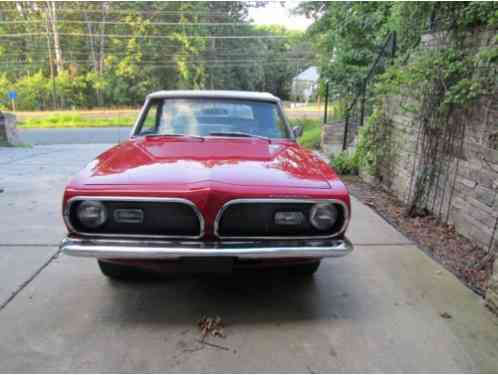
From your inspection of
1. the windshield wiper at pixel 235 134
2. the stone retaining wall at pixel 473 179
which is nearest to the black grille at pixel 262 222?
the windshield wiper at pixel 235 134

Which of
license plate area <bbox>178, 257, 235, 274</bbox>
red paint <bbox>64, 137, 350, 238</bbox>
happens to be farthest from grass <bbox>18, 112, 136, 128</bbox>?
license plate area <bbox>178, 257, 235, 274</bbox>

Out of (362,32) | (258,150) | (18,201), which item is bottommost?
(18,201)

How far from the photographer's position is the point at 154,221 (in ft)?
7.30

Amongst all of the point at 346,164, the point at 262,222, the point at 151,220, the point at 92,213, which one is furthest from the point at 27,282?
the point at 346,164

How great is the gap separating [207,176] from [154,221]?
419mm

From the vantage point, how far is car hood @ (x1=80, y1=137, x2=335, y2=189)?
221cm

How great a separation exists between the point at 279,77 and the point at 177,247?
45.2m

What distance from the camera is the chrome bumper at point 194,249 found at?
2.12m

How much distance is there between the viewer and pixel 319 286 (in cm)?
298

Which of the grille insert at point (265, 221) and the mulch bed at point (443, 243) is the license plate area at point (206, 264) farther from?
the mulch bed at point (443, 243)

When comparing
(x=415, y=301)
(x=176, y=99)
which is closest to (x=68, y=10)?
(x=176, y=99)

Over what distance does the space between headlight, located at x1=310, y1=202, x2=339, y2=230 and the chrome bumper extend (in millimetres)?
114

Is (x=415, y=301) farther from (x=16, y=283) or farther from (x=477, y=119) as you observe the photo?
(x=16, y=283)

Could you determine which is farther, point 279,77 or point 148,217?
point 279,77
